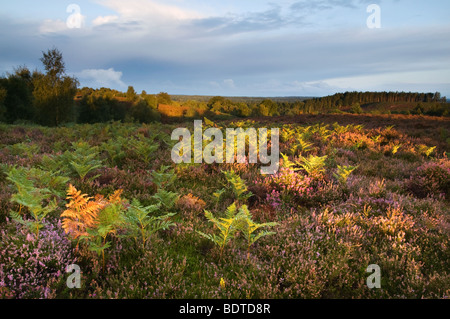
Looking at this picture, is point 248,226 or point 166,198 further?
point 166,198

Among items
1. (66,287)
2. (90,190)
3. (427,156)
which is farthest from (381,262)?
(427,156)

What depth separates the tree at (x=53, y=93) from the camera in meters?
34.9

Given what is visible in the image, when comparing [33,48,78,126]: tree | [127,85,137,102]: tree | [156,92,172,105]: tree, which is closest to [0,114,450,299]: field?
[33,48,78,126]: tree

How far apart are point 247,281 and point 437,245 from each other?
2992 mm

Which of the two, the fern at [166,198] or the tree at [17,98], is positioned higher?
the tree at [17,98]

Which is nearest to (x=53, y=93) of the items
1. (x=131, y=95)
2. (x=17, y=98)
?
(x=17, y=98)

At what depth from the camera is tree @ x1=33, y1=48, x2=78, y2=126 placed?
114 ft

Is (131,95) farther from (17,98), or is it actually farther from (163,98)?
(17,98)

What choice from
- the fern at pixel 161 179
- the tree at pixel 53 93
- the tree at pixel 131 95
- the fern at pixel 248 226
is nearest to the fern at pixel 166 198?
the fern at pixel 161 179

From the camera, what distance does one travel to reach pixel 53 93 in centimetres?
3519

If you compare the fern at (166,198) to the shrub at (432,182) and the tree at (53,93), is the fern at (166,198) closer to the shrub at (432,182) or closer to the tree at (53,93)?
the shrub at (432,182)

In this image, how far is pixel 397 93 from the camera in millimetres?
97562
